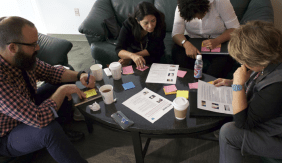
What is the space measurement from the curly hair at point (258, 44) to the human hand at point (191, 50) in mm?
849

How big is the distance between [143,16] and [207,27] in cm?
69

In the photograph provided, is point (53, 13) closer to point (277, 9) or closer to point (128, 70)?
point (128, 70)

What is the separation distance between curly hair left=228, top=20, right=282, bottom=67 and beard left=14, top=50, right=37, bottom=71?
1203mm

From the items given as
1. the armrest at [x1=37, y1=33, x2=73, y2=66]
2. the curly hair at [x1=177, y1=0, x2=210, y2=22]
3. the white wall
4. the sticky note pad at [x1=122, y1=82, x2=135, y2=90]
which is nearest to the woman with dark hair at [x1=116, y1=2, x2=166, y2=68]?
the curly hair at [x1=177, y1=0, x2=210, y2=22]

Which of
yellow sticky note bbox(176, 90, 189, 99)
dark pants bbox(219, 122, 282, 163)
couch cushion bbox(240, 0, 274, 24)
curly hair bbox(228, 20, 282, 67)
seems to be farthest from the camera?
couch cushion bbox(240, 0, 274, 24)

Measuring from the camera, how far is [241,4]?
2.22m

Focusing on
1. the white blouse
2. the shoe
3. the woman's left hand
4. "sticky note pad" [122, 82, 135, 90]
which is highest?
the white blouse

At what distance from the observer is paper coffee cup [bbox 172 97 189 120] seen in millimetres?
1055

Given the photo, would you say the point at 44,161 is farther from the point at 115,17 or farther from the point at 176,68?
the point at 115,17

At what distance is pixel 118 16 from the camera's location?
275 centimetres

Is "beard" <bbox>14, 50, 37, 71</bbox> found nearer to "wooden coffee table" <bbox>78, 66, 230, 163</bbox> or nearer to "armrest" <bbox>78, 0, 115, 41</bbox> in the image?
"wooden coffee table" <bbox>78, 66, 230, 163</bbox>

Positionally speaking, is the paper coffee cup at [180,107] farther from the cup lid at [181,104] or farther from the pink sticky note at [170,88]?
the pink sticky note at [170,88]

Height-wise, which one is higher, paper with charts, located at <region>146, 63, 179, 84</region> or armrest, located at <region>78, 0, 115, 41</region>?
armrest, located at <region>78, 0, 115, 41</region>

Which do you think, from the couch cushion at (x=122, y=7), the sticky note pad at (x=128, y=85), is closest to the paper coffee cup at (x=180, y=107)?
the sticky note pad at (x=128, y=85)
